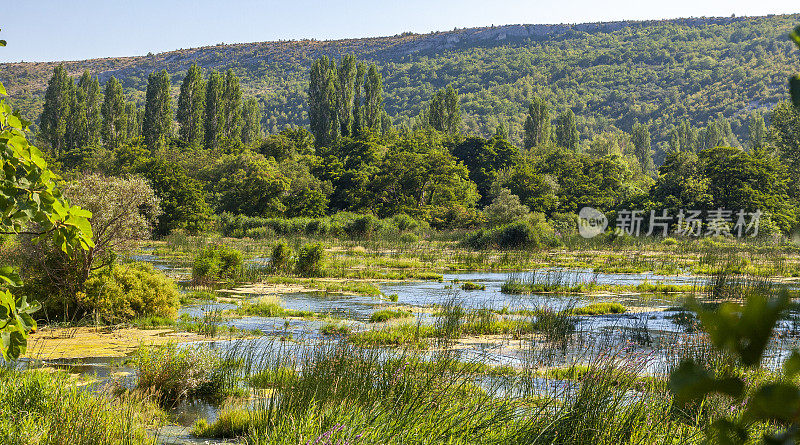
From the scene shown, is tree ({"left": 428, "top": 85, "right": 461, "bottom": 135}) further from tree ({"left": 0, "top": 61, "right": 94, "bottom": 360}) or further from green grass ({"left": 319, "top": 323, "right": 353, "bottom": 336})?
tree ({"left": 0, "top": 61, "right": 94, "bottom": 360})

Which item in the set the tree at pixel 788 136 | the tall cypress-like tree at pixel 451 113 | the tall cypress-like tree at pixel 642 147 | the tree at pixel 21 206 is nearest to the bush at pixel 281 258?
the tree at pixel 21 206

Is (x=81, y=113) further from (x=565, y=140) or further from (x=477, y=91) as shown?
(x=477, y=91)

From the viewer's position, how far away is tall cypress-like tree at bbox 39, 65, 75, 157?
2611 inches

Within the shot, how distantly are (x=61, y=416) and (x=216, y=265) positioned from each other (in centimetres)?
1571

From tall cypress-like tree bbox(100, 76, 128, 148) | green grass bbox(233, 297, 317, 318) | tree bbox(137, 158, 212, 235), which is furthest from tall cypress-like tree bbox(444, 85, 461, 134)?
green grass bbox(233, 297, 317, 318)

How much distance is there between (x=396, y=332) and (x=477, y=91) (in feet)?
521

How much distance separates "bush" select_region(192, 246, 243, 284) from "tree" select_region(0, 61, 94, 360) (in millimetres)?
17374

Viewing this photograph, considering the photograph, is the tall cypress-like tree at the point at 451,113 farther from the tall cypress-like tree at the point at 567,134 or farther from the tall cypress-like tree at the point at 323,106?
the tall cypress-like tree at the point at 567,134

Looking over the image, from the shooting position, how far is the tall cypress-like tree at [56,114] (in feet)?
218

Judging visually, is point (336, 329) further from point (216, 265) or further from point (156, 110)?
point (156, 110)

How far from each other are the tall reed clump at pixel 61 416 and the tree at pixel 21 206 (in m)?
2.12
